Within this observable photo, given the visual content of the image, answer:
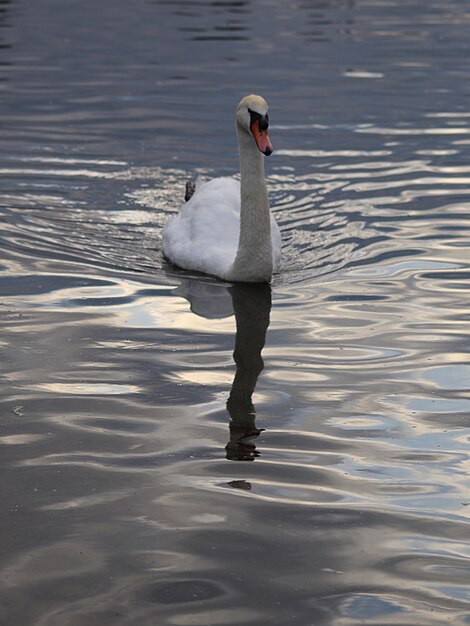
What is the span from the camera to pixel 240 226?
11352 mm

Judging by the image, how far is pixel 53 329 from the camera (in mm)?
9773

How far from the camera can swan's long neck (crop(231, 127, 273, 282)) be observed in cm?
1118

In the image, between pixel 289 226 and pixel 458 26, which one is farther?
pixel 458 26

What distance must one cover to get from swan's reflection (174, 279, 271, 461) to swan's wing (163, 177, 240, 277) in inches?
10.1

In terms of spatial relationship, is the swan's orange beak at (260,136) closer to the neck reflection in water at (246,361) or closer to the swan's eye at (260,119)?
the swan's eye at (260,119)

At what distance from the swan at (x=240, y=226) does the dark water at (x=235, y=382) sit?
0.23 metres

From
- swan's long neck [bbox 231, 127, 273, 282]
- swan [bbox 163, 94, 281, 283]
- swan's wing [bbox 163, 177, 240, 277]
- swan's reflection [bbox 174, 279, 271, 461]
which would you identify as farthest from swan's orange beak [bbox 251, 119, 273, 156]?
swan's reflection [bbox 174, 279, 271, 461]

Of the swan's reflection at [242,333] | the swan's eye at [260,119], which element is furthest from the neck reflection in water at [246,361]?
the swan's eye at [260,119]

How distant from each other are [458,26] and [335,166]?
672 inches

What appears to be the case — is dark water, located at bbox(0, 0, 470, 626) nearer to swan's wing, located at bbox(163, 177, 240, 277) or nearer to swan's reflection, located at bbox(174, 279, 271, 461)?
swan's reflection, located at bbox(174, 279, 271, 461)

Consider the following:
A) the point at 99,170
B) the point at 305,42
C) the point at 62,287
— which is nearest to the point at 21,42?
the point at 305,42

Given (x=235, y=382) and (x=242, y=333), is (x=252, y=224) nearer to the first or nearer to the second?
(x=242, y=333)

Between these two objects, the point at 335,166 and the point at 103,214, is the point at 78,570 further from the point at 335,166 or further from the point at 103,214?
the point at 335,166

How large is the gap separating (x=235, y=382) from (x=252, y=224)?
9.22 feet
